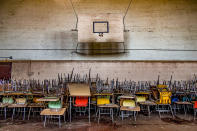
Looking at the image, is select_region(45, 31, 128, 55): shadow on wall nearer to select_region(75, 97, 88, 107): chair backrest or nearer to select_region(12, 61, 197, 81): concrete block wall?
select_region(12, 61, 197, 81): concrete block wall

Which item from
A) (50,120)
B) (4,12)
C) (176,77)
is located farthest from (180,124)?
(4,12)

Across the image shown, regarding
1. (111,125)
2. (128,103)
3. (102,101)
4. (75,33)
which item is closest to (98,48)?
(75,33)

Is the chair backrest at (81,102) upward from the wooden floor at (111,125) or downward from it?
upward

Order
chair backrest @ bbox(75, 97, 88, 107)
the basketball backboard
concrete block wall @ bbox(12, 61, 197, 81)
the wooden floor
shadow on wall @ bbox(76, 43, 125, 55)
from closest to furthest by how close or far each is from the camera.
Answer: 1. the wooden floor
2. chair backrest @ bbox(75, 97, 88, 107)
3. the basketball backboard
4. concrete block wall @ bbox(12, 61, 197, 81)
5. shadow on wall @ bbox(76, 43, 125, 55)

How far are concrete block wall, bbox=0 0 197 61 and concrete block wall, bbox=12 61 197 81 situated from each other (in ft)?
3.20

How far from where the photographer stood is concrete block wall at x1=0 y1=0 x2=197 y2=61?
828cm

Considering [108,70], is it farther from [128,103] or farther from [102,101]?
[128,103]

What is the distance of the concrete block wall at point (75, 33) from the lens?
8.28 m

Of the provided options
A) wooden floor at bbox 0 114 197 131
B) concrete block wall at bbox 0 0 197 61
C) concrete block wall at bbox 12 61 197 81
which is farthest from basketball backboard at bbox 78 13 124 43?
wooden floor at bbox 0 114 197 131

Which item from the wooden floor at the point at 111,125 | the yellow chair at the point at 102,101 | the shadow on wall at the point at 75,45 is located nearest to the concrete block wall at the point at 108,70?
the shadow on wall at the point at 75,45

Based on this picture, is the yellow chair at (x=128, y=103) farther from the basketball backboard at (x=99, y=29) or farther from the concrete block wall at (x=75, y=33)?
the concrete block wall at (x=75, y=33)

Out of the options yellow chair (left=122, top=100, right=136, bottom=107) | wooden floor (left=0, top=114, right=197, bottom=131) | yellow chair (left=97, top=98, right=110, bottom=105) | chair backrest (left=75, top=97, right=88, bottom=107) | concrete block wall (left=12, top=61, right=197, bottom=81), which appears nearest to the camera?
wooden floor (left=0, top=114, right=197, bottom=131)

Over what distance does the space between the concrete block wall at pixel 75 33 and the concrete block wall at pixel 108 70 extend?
97 centimetres

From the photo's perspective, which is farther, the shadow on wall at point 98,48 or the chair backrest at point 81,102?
the shadow on wall at point 98,48
